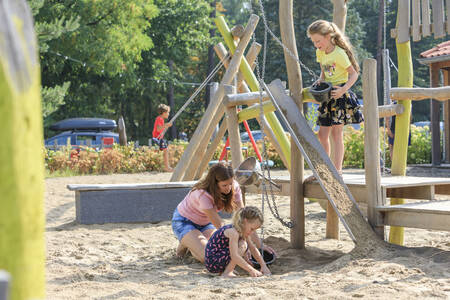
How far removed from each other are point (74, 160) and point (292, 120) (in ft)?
33.7

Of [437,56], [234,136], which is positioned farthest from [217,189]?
[437,56]

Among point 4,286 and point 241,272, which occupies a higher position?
point 4,286

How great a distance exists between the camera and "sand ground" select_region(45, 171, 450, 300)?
3.46 metres

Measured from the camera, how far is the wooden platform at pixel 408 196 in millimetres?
4000

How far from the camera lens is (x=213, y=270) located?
4316mm

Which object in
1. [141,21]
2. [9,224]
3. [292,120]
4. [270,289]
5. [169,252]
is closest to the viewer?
[9,224]

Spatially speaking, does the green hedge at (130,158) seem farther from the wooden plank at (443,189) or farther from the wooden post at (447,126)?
the wooden plank at (443,189)

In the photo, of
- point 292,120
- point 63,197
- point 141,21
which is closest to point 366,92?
point 292,120

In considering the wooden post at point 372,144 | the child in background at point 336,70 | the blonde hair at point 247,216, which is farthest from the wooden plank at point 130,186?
the wooden post at point 372,144

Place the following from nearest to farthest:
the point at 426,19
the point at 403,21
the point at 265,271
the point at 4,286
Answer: the point at 4,286
the point at 265,271
the point at 426,19
the point at 403,21

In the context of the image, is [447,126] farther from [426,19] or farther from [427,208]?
[427,208]

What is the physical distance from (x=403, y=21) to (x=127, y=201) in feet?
12.2

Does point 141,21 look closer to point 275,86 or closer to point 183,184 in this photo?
point 183,184

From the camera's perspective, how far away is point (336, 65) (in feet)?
15.8
